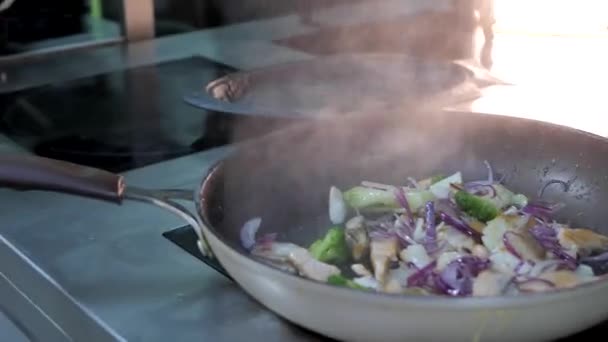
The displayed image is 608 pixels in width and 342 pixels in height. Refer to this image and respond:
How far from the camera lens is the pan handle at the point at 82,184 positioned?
26.1 inches

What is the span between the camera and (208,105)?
0.96 m

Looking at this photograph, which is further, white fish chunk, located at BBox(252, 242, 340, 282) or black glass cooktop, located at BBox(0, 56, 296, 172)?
black glass cooktop, located at BBox(0, 56, 296, 172)

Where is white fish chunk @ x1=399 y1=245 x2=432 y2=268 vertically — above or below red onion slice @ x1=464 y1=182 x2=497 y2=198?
below

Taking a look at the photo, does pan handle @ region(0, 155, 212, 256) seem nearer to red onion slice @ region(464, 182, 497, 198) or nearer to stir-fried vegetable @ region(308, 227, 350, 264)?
stir-fried vegetable @ region(308, 227, 350, 264)

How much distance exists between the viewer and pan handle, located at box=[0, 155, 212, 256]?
0.66 meters

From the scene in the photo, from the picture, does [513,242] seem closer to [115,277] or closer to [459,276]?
[459,276]

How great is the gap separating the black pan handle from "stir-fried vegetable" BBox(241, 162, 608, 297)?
A: 4.8 inches

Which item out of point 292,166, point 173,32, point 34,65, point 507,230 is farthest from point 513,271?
point 173,32

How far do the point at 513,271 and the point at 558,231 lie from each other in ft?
0.29

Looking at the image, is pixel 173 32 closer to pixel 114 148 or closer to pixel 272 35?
pixel 272 35

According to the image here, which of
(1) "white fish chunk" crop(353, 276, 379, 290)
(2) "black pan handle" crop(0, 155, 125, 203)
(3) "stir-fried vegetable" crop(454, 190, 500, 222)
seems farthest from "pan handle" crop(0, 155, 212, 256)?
(3) "stir-fried vegetable" crop(454, 190, 500, 222)

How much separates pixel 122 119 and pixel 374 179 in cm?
38

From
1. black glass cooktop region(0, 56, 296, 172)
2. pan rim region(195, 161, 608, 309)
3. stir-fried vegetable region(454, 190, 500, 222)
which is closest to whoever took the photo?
pan rim region(195, 161, 608, 309)

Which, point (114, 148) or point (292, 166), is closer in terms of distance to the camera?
point (292, 166)
